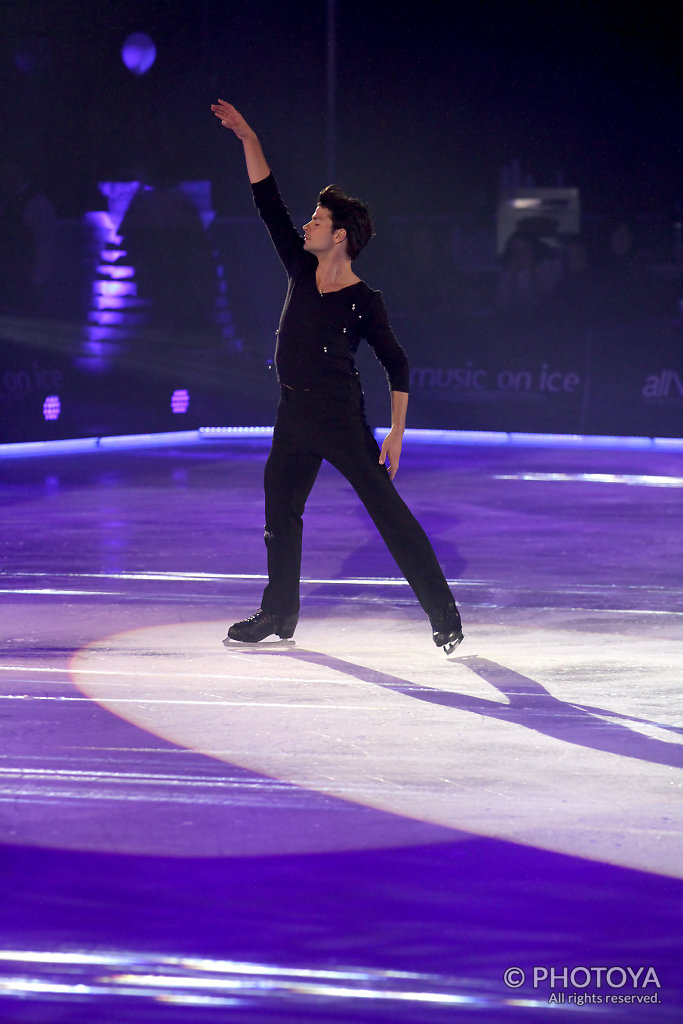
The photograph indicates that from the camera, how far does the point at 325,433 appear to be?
14.9ft

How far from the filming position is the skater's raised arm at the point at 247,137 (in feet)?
14.5

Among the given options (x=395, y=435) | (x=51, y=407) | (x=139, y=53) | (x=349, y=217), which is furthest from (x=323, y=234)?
(x=139, y=53)

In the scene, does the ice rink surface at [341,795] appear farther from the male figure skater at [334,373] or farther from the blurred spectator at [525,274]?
the blurred spectator at [525,274]

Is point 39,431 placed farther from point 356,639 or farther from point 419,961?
point 419,961

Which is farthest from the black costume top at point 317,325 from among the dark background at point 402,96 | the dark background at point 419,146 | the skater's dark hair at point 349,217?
the dark background at point 402,96

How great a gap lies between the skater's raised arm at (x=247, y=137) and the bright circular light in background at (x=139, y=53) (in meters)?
9.03

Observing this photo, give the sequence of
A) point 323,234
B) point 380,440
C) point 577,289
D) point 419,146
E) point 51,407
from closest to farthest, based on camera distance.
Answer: point 323,234 < point 51,407 < point 577,289 < point 419,146 < point 380,440

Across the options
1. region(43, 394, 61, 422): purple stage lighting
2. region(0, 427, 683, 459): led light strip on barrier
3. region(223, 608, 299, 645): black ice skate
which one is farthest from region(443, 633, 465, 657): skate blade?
region(43, 394, 61, 422): purple stage lighting

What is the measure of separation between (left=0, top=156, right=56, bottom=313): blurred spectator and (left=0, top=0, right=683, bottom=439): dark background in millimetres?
228

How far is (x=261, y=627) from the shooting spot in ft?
15.8

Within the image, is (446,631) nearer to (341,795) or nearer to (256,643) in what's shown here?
(256,643)

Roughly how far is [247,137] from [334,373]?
86cm

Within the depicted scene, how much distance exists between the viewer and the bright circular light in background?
42.3 feet

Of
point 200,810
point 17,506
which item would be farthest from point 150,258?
point 200,810
